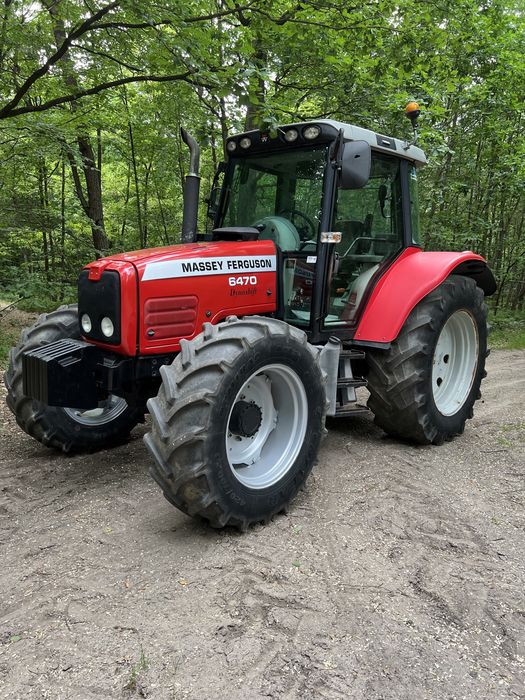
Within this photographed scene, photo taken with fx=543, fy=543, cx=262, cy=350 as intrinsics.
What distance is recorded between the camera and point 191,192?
391 centimetres

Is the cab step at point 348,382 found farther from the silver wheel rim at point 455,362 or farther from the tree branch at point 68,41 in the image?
the tree branch at point 68,41

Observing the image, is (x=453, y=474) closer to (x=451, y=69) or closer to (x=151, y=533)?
(x=151, y=533)

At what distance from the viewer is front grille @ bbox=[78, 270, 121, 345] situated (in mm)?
3148

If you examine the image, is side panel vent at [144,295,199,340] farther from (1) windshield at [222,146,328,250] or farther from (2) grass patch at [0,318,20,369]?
(2) grass patch at [0,318,20,369]

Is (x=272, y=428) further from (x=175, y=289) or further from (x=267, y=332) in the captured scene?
(x=175, y=289)

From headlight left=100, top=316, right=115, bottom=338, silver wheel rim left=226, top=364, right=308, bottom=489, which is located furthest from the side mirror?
headlight left=100, top=316, right=115, bottom=338

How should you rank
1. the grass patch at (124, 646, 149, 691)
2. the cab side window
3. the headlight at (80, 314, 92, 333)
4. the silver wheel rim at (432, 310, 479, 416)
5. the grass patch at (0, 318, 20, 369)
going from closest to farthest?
the grass patch at (124, 646, 149, 691), the headlight at (80, 314, 92, 333), the cab side window, the silver wheel rim at (432, 310, 479, 416), the grass patch at (0, 318, 20, 369)

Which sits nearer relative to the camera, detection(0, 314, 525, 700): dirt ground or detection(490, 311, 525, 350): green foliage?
detection(0, 314, 525, 700): dirt ground

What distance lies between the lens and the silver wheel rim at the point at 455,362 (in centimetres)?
480

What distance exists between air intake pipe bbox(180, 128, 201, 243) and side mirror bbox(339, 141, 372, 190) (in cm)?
101

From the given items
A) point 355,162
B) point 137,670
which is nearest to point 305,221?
point 355,162

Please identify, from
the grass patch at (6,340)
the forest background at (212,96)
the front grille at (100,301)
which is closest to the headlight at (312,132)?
the forest background at (212,96)

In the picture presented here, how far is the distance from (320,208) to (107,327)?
1.70 meters

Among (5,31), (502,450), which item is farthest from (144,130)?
(502,450)
